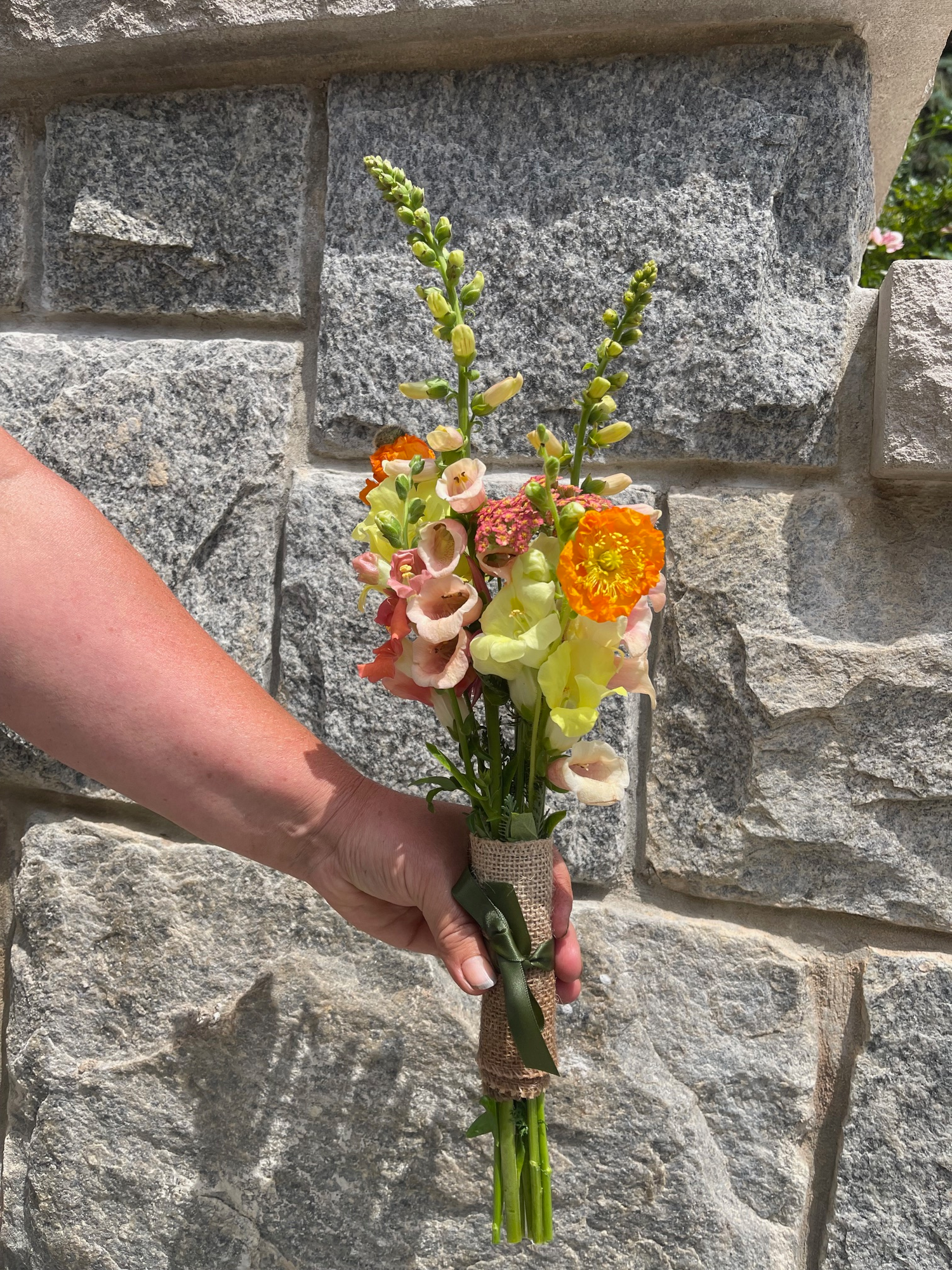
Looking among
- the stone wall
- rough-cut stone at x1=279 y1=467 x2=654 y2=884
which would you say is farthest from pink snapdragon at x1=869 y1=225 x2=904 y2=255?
rough-cut stone at x1=279 y1=467 x2=654 y2=884

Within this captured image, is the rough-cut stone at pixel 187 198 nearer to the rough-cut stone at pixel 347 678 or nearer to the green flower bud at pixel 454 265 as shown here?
the rough-cut stone at pixel 347 678

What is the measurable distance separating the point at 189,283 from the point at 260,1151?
1.14 m

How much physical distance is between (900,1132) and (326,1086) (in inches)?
27.3

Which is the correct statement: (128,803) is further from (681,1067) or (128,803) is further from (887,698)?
(887,698)

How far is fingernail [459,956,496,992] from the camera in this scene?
0.92m

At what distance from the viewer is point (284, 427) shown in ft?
4.20

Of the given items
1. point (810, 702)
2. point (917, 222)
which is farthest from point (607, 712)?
point (917, 222)

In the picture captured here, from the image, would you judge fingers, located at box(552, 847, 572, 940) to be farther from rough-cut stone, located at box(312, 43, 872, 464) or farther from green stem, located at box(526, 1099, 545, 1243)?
rough-cut stone, located at box(312, 43, 872, 464)

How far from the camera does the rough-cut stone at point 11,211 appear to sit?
1360 millimetres

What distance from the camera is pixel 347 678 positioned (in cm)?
125

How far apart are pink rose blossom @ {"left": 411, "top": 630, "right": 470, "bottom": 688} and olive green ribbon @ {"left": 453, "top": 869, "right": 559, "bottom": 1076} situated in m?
0.21

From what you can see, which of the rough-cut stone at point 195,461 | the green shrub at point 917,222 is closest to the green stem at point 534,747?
the rough-cut stone at point 195,461

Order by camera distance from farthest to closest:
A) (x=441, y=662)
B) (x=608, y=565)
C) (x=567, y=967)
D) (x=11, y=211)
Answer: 1. (x=11, y=211)
2. (x=567, y=967)
3. (x=441, y=662)
4. (x=608, y=565)

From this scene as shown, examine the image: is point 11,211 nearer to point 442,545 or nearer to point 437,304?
point 437,304
